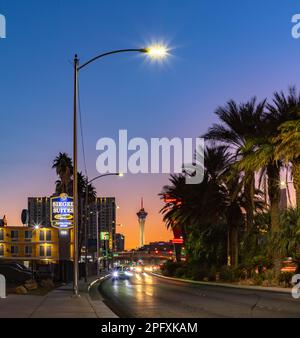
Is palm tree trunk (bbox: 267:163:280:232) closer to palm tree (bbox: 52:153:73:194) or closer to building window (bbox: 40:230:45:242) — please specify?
palm tree (bbox: 52:153:73:194)

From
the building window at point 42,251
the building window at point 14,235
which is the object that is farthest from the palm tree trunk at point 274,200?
the building window at point 14,235

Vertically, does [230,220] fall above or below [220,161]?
below

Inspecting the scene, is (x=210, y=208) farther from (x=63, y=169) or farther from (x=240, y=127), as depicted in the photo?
(x=63, y=169)

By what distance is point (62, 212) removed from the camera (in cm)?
2995

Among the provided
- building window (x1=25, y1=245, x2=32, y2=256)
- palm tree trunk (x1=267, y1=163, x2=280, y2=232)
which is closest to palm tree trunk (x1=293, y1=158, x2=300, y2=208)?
palm tree trunk (x1=267, y1=163, x2=280, y2=232)

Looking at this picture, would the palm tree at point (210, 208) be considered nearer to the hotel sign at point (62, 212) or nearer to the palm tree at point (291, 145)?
the palm tree at point (291, 145)

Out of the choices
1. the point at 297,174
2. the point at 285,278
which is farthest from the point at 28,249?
the point at 297,174

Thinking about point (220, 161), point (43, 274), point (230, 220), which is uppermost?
point (220, 161)

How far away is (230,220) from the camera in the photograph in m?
54.9

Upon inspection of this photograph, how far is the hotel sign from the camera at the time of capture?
29672 millimetres

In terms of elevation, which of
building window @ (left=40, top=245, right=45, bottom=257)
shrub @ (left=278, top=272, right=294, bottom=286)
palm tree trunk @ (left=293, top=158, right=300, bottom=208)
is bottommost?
building window @ (left=40, top=245, right=45, bottom=257)
